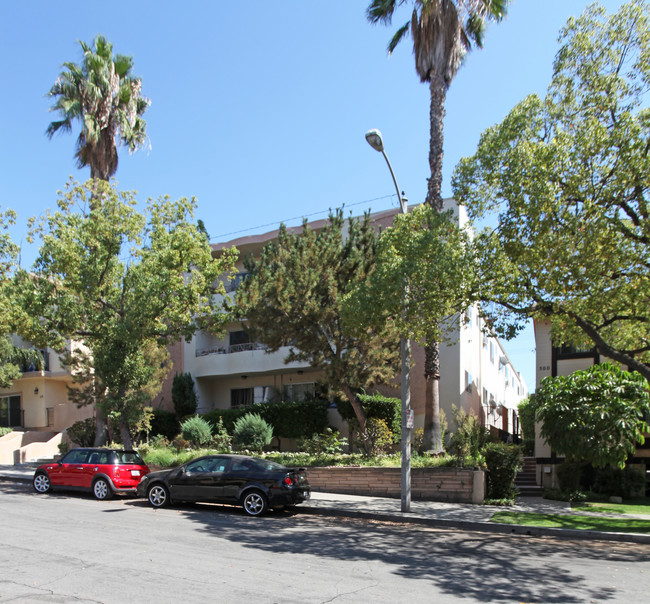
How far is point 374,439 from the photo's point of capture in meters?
19.1

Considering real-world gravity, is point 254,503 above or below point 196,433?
below

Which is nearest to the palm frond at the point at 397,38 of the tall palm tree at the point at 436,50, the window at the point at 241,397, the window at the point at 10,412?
the tall palm tree at the point at 436,50

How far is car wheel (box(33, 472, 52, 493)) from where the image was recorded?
1720 cm

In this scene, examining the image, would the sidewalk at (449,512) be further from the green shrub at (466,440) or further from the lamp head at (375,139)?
the lamp head at (375,139)

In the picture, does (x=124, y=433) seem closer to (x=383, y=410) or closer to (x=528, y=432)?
(x=383, y=410)

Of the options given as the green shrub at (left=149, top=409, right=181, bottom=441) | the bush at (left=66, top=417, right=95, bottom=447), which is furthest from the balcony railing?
the bush at (left=66, top=417, right=95, bottom=447)

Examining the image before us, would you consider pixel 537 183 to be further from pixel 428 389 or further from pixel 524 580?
pixel 428 389

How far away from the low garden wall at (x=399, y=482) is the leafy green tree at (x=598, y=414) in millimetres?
2458

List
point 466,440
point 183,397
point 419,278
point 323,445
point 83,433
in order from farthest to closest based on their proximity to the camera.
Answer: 1. point 183,397
2. point 83,433
3. point 323,445
4. point 466,440
5. point 419,278

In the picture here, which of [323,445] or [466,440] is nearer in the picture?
[466,440]

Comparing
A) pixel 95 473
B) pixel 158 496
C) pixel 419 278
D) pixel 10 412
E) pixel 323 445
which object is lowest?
pixel 158 496

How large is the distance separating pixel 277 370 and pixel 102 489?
12.7m

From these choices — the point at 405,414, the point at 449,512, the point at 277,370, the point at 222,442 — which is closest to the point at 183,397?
the point at 277,370

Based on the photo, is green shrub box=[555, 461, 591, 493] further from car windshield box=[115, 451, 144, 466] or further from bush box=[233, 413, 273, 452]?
car windshield box=[115, 451, 144, 466]
